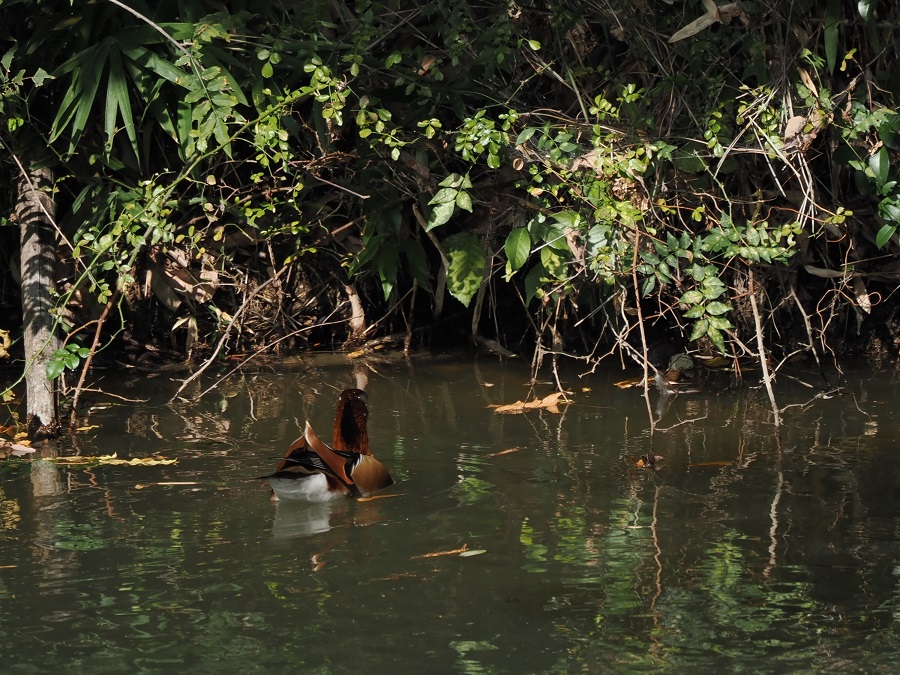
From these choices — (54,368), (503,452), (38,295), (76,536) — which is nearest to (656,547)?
(503,452)

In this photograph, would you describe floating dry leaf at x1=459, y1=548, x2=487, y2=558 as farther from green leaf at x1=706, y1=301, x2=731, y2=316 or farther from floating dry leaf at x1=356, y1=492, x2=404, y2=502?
green leaf at x1=706, y1=301, x2=731, y2=316

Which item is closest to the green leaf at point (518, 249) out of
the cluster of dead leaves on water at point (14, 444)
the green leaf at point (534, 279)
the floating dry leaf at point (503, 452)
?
the green leaf at point (534, 279)

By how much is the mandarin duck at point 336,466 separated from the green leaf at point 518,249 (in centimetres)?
132

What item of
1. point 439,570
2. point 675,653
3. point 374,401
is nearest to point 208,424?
point 374,401

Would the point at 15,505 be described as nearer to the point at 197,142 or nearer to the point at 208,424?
the point at 208,424

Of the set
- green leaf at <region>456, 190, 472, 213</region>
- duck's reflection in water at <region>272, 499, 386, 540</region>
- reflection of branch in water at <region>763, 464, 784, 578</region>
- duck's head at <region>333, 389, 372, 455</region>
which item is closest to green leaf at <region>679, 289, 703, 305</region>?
reflection of branch in water at <region>763, 464, 784, 578</region>

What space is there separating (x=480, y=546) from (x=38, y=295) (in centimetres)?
283

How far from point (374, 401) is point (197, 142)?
163cm

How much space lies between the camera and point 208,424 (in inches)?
221

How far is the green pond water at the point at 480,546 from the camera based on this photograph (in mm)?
3055

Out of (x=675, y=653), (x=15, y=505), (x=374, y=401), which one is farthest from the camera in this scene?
(x=374, y=401)

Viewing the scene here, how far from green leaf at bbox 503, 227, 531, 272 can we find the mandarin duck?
4.33 ft

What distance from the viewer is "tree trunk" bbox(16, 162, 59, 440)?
5.43 m

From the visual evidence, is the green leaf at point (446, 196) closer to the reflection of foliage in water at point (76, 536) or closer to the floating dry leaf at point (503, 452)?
the floating dry leaf at point (503, 452)
